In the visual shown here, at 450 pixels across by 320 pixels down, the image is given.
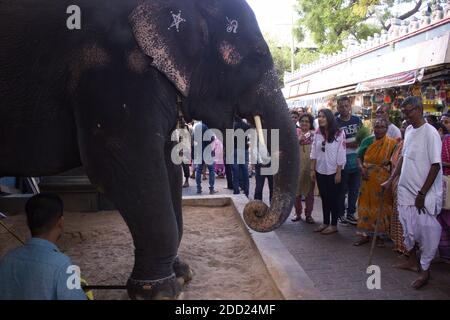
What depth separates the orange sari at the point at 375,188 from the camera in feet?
16.5

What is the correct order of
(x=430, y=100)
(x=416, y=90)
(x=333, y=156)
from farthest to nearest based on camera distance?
(x=416, y=90)
(x=430, y=100)
(x=333, y=156)

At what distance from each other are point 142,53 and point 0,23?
0.92m

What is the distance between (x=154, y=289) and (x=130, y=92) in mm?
1227

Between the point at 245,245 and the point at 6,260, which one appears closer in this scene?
the point at 6,260

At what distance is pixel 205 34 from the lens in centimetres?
266

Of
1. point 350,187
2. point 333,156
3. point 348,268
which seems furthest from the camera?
point 350,187

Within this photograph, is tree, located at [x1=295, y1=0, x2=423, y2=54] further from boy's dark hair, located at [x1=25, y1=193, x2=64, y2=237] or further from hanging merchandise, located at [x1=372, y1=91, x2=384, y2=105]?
boy's dark hair, located at [x1=25, y1=193, x2=64, y2=237]

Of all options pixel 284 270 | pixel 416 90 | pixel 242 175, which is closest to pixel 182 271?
pixel 284 270

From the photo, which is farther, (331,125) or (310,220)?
(310,220)

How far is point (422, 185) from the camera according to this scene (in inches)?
152

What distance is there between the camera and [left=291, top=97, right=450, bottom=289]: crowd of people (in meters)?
3.87

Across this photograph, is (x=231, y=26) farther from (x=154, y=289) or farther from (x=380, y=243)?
(x=380, y=243)
